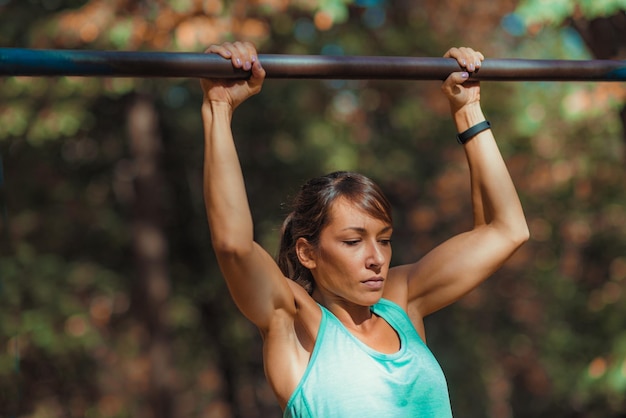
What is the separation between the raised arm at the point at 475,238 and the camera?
259 centimetres

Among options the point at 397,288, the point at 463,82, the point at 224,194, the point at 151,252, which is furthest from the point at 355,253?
the point at 151,252

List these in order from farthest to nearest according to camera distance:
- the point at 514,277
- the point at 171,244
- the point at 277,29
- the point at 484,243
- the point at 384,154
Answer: the point at 514,277
the point at 171,244
the point at 384,154
the point at 277,29
the point at 484,243

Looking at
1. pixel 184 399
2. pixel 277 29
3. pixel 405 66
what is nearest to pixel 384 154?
pixel 277 29

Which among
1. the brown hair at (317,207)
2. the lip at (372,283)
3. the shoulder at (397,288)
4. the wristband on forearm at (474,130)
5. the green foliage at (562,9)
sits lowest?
the lip at (372,283)

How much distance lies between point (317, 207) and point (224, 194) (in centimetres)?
35

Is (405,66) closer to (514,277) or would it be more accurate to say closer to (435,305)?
(435,305)

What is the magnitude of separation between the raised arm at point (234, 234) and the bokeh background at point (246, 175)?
5357 millimetres

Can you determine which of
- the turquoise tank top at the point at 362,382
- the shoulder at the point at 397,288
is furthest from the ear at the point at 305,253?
the shoulder at the point at 397,288

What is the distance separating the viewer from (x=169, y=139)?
11.5 meters

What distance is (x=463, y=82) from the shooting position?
8.89 feet

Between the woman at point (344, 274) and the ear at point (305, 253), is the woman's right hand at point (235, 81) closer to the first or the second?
the woman at point (344, 274)

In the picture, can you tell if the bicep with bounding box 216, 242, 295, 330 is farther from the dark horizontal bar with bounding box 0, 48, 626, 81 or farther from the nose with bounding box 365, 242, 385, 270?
the dark horizontal bar with bounding box 0, 48, 626, 81

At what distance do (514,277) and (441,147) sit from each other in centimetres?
692

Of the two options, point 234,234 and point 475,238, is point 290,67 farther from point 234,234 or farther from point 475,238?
point 475,238
